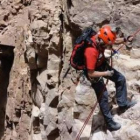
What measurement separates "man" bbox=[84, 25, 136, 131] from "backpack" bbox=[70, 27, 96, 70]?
0.13 metres

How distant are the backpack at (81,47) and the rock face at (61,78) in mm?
1532

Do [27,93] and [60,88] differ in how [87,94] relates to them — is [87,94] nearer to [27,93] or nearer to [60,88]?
[60,88]

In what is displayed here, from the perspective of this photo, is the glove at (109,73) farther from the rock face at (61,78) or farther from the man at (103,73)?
the rock face at (61,78)

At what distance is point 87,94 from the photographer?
9430 mm

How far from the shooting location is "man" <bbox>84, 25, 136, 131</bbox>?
7.07 m

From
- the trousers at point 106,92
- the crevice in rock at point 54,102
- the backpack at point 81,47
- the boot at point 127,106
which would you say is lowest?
the crevice in rock at point 54,102

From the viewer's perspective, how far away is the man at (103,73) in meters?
7.07

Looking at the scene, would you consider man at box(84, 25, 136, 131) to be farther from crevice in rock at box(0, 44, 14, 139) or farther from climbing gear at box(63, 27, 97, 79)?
crevice in rock at box(0, 44, 14, 139)

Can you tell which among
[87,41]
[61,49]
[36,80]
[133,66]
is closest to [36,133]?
[36,80]

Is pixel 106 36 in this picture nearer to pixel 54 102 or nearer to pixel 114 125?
pixel 114 125

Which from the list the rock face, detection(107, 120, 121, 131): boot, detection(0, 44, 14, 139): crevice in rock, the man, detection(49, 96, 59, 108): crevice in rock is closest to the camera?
the man

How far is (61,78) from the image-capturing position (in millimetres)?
11758

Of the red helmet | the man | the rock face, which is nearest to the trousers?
the man

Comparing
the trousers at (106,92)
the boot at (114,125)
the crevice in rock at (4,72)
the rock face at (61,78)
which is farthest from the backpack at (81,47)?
the crevice in rock at (4,72)
